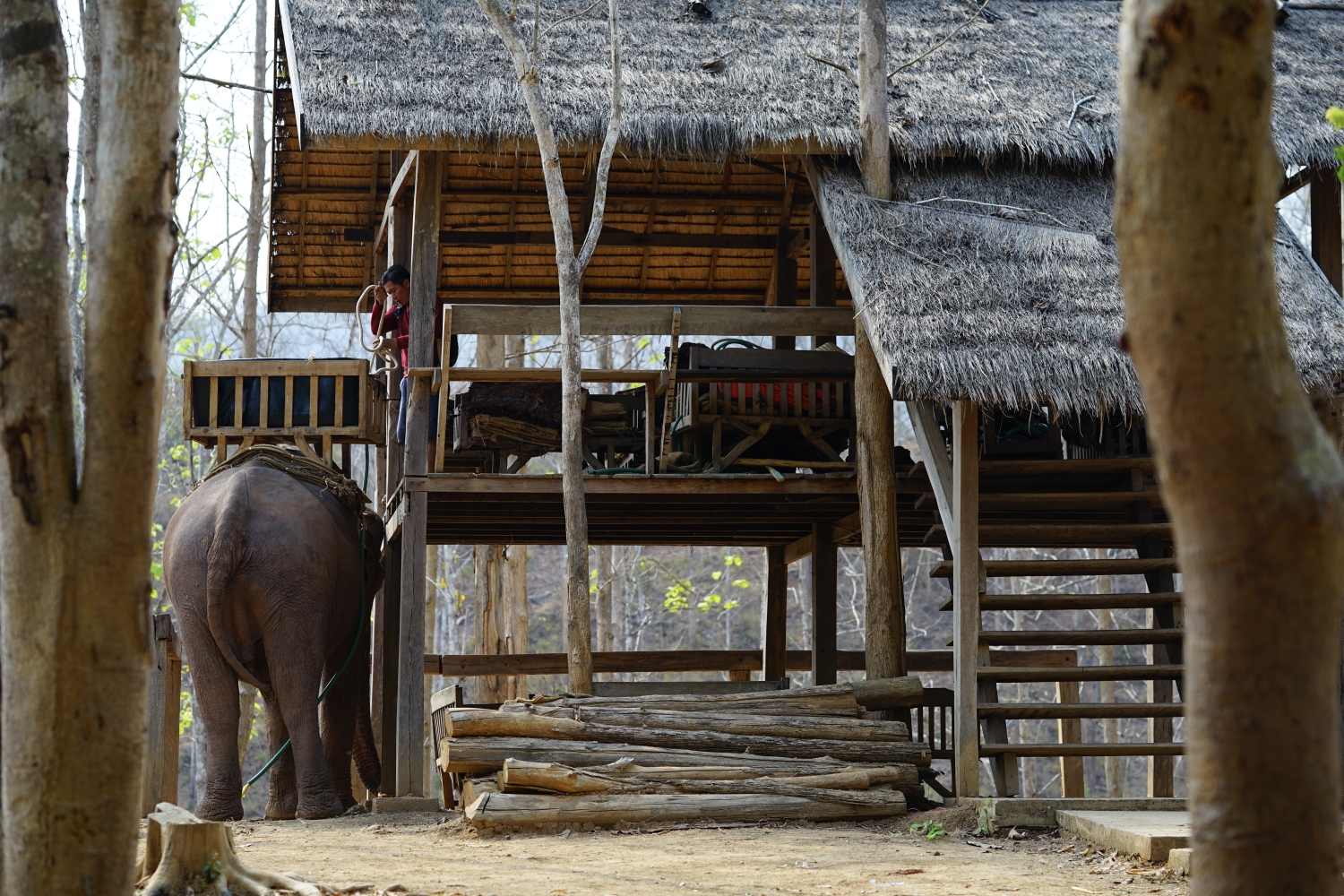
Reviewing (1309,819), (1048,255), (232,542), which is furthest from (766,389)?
(1309,819)

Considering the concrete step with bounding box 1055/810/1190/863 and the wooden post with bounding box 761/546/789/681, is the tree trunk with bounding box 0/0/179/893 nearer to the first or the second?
the concrete step with bounding box 1055/810/1190/863

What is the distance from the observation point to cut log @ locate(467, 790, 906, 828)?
313 inches

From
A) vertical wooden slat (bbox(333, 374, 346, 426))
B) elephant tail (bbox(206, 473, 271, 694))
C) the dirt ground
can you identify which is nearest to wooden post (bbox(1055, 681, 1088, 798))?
the dirt ground

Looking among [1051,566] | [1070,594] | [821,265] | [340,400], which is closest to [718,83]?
[821,265]

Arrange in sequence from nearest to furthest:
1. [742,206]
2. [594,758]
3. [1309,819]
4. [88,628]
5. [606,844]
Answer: [1309,819], [88,628], [606,844], [594,758], [742,206]

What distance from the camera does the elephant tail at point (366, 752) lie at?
38.0ft

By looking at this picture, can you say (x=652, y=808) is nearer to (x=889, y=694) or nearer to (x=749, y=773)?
(x=749, y=773)

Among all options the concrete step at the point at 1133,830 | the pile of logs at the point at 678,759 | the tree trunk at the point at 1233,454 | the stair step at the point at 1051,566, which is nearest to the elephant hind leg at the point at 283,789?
the pile of logs at the point at 678,759

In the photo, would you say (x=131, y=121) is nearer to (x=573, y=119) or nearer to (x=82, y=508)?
(x=82, y=508)

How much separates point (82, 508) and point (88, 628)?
11.0 inches

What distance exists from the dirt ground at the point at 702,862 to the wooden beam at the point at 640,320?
328cm

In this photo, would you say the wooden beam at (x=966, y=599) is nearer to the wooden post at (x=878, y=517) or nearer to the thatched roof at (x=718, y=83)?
the wooden post at (x=878, y=517)

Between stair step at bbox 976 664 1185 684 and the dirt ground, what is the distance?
3.15 feet

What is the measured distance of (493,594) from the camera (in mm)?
18688
